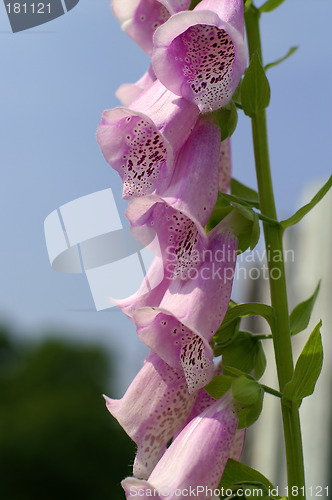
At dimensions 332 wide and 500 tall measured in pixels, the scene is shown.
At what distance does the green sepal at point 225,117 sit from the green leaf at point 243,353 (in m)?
0.28

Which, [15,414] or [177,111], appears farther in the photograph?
[15,414]

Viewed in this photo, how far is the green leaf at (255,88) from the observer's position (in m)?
0.77

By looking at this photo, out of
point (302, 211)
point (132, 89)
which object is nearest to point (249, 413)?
point (302, 211)

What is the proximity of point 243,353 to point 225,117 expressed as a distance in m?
0.32

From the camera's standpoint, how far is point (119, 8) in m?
0.93

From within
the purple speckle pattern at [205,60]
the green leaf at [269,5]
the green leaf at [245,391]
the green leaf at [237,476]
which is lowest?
the green leaf at [237,476]

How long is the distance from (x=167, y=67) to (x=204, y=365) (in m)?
0.34

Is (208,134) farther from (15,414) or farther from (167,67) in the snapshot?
(15,414)

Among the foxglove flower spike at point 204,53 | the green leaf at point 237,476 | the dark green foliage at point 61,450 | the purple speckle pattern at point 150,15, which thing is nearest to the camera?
the foxglove flower spike at point 204,53

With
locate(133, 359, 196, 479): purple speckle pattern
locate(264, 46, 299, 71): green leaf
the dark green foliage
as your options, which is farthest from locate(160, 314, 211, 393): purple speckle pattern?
the dark green foliage

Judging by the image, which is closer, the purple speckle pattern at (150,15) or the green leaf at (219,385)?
the green leaf at (219,385)

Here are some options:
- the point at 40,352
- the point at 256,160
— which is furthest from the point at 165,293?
the point at 40,352

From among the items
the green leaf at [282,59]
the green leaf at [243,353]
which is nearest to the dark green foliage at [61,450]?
the green leaf at [243,353]

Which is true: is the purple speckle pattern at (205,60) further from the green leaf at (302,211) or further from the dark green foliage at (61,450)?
the dark green foliage at (61,450)
